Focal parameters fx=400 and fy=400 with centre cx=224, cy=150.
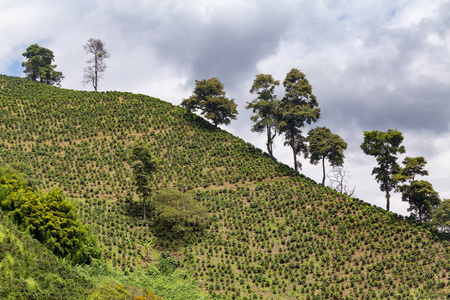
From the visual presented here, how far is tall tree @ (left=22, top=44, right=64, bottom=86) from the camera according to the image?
6619 centimetres

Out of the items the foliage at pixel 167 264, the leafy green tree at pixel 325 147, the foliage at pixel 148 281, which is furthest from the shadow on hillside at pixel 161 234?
the leafy green tree at pixel 325 147

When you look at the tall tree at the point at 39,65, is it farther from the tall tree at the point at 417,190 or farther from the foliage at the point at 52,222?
the tall tree at the point at 417,190

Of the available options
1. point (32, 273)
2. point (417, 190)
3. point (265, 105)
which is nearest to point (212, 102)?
point (265, 105)

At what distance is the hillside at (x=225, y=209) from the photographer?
28.5 meters

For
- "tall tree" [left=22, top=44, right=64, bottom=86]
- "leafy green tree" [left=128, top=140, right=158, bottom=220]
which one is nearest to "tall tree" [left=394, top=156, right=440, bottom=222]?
"leafy green tree" [left=128, top=140, right=158, bottom=220]


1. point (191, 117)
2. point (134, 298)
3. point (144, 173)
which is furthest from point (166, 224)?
point (191, 117)

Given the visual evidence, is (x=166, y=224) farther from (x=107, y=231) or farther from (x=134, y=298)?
(x=134, y=298)

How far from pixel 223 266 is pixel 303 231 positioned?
8030 mm

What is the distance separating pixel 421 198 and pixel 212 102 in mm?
28071

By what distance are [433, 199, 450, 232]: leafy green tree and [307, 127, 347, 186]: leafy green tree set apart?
11.6 meters

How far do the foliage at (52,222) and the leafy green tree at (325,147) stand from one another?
998 inches

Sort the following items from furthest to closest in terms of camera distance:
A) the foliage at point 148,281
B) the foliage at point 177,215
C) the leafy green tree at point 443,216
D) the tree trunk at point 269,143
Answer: the tree trunk at point 269,143 → the foliage at point 177,215 → the leafy green tree at point 443,216 → the foliage at point 148,281

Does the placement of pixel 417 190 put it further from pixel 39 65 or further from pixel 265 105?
pixel 39 65

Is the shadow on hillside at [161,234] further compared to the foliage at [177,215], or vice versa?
the foliage at [177,215]
